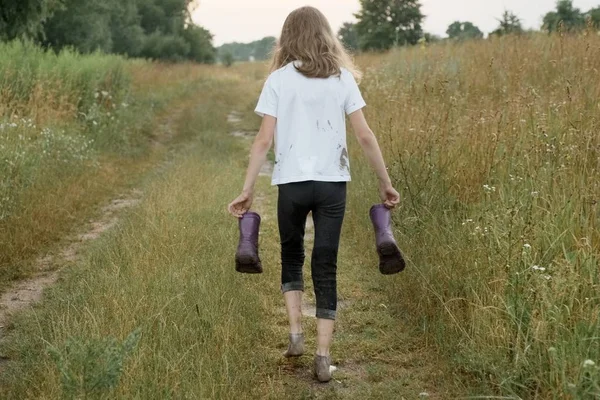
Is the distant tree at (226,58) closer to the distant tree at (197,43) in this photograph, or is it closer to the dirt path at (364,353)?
the distant tree at (197,43)

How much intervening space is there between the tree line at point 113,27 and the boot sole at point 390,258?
38.9ft

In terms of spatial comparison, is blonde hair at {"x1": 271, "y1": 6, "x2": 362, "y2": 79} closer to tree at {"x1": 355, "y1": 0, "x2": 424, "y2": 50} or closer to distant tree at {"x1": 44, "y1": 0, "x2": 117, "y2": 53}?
distant tree at {"x1": 44, "y1": 0, "x2": 117, "y2": 53}

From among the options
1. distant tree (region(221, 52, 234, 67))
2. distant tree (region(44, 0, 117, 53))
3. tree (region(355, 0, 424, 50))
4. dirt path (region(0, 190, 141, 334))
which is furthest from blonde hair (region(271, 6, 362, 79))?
distant tree (region(221, 52, 234, 67))

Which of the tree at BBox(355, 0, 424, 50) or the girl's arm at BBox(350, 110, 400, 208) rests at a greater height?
the tree at BBox(355, 0, 424, 50)

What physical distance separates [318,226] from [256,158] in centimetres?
51

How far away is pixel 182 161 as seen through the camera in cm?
1077

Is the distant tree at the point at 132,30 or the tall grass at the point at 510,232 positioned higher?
the distant tree at the point at 132,30

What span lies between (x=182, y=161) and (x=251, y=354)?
720 centimetres

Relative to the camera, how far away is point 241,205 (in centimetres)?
380

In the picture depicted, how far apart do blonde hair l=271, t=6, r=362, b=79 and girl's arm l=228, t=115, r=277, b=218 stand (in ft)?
1.13

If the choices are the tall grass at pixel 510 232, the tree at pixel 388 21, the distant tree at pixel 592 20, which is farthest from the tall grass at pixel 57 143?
the tree at pixel 388 21

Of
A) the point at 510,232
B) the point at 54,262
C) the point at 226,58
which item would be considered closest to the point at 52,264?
the point at 54,262

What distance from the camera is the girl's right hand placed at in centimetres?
378

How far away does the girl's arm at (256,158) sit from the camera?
366 centimetres
